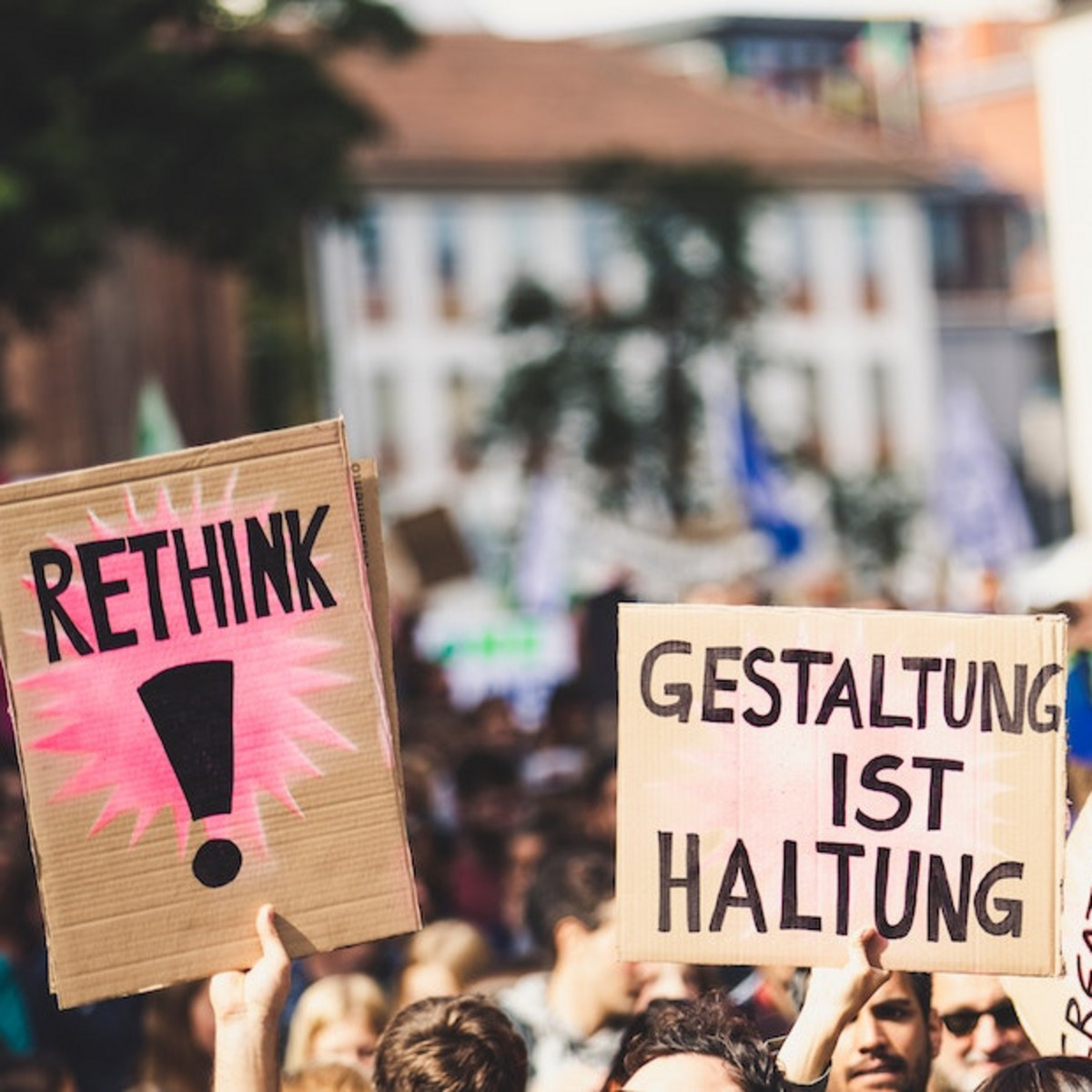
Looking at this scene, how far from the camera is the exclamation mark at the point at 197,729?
12.3ft

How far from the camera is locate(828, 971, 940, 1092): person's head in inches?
165

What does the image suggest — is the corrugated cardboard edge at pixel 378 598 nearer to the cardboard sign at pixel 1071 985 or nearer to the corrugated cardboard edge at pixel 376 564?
the corrugated cardboard edge at pixel 376 564

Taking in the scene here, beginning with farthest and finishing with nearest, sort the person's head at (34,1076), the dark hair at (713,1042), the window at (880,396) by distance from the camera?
1. the window at (880,396)
2. the person's head at (34,1076)
3. the dark hair at (713,1042)

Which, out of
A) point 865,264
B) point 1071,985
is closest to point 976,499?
point 1071,985

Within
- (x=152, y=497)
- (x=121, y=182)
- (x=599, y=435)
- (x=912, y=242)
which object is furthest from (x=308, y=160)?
(x=912, y=242)

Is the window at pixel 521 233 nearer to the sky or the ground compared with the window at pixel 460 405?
nearer to the sky

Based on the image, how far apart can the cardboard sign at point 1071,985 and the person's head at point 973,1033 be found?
1.27 feet

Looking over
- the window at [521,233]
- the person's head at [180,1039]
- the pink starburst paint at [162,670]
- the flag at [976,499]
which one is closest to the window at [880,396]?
the window at [521,233]

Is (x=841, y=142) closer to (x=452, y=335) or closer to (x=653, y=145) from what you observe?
(x=653, y=145)

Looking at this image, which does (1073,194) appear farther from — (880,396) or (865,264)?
(865,264)

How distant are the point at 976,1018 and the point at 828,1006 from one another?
96 centimetres

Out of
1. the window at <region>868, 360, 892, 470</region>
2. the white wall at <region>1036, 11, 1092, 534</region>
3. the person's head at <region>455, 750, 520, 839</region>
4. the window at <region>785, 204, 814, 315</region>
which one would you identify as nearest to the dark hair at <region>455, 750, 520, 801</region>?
the person's head at <region>455, 750, 520, 839</region>

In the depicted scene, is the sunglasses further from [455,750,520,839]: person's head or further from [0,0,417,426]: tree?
[0,0,417,426]: tree

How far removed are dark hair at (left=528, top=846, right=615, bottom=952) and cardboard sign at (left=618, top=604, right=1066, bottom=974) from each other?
1.53 m
